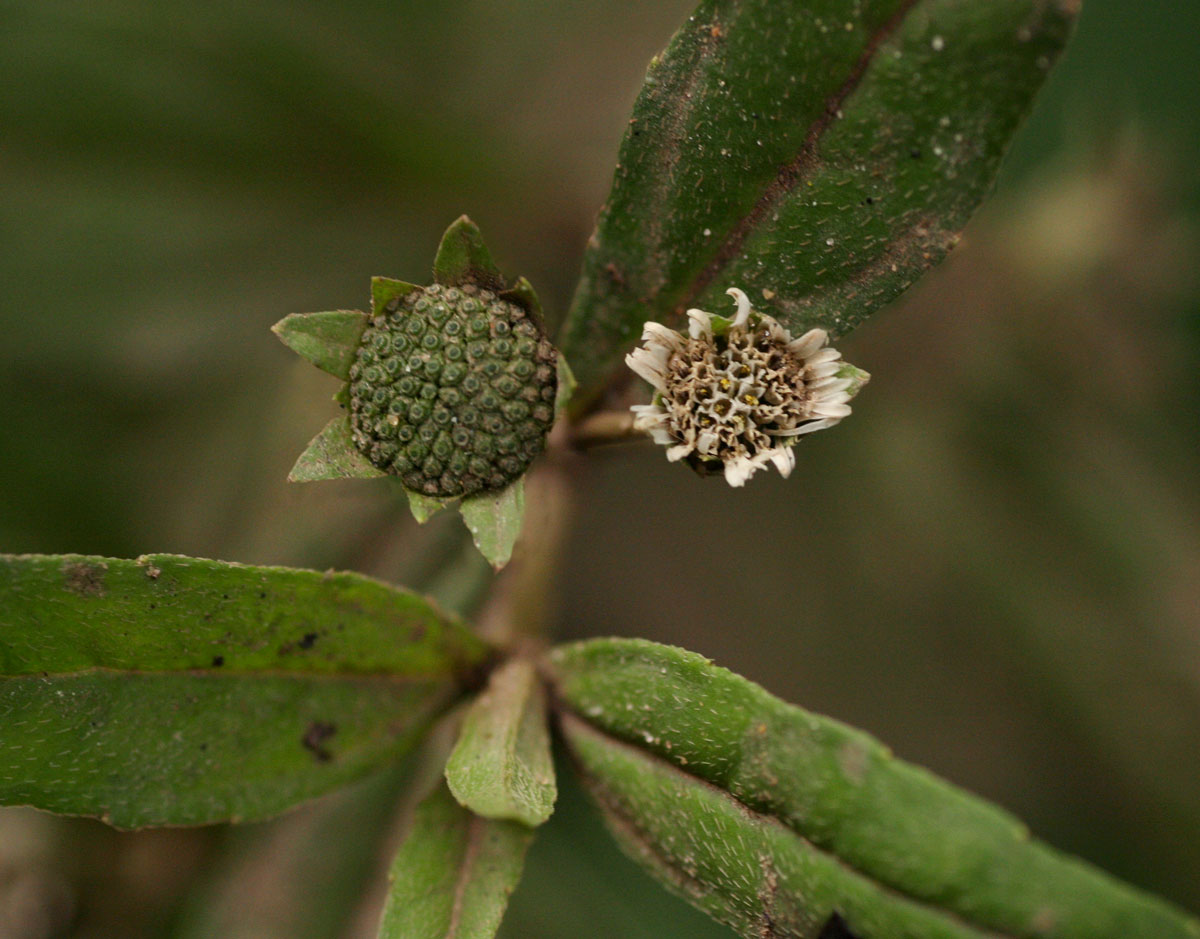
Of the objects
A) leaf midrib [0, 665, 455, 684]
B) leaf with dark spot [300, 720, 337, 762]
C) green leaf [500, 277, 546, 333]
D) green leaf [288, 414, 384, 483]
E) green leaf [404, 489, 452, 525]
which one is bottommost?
leaf with dark spot [300, 720, 337, 762]

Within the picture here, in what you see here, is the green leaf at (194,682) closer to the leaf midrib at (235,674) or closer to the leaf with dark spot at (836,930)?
the leaf midrib at (235,674)

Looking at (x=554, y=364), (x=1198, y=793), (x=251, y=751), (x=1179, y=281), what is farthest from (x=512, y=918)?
(x=1179, y=281)

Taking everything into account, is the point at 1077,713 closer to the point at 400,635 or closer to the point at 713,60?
the point at 400,635

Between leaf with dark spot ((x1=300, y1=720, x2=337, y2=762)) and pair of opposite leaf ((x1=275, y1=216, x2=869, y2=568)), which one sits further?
leaf with dark spot ((x1=300, y1=720, x2=337, y2=762))

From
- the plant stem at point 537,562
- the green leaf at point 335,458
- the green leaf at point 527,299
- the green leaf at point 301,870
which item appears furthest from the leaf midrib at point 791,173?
the green leaf at point 301,870

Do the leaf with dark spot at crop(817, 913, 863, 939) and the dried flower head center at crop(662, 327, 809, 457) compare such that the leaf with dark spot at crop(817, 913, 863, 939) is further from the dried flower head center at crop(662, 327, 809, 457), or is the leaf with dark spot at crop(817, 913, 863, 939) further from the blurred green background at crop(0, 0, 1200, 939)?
the blurred green background at crop(0, 0, 1200, 939)

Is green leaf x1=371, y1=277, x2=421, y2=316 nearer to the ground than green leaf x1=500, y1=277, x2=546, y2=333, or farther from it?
nearer to the ground

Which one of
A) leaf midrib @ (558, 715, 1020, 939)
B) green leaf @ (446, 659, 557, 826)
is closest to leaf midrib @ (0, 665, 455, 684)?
green leaf @ (446, 659, 557, 826)
